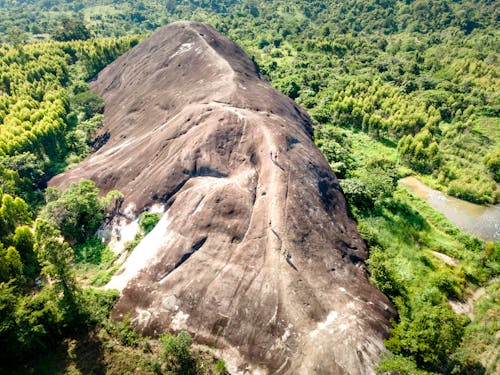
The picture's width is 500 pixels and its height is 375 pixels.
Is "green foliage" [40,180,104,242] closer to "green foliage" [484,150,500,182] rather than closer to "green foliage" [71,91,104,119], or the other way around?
"green foliage" [71,91,104,119]

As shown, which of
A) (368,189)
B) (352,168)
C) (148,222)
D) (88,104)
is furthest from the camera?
(88,104)

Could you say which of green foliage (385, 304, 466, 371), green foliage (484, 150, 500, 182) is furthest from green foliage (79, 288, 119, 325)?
green foliage (484, 150, 500, 182)

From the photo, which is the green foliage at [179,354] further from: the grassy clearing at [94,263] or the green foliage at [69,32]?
the green foliage at [69,32]

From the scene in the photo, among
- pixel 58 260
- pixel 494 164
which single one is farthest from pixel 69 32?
pixel 494 164

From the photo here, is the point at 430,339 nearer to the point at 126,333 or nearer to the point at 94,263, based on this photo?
the point at 126,333

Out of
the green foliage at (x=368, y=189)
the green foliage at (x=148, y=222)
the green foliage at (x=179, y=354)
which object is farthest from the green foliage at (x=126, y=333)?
the green foliage at (x=368, y=189)

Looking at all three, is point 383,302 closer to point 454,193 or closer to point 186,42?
point 454,193
